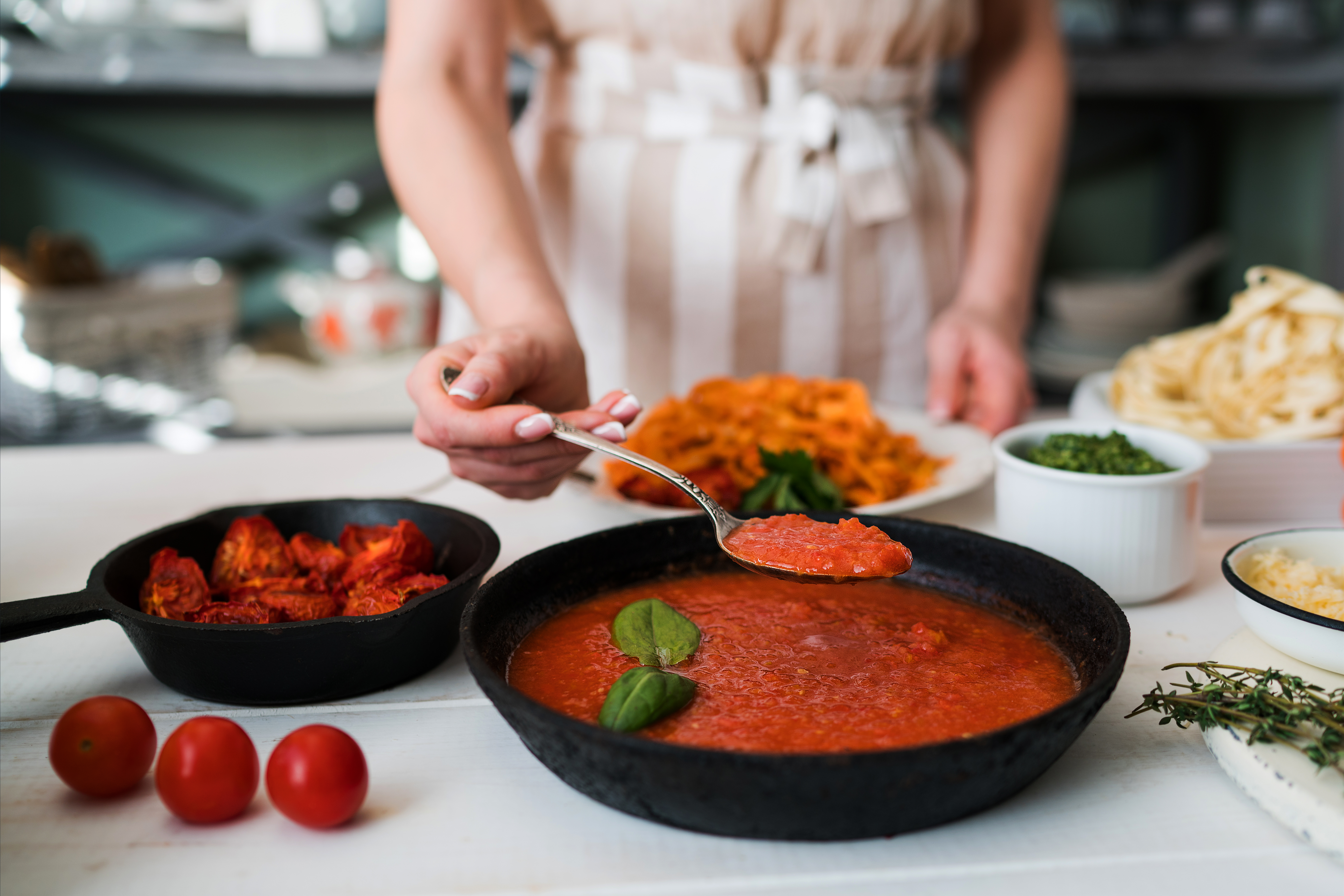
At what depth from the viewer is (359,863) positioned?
0.68m

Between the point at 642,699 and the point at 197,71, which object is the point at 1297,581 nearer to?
the point at 642,699

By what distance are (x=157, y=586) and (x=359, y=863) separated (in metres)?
0.38

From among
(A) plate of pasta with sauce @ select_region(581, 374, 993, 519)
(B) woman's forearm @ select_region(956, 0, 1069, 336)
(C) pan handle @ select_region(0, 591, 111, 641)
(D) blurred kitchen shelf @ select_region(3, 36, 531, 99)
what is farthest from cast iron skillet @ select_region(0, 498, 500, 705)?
(D) blurred kitchen shelf @ select_region(3, 36, 531, 99)

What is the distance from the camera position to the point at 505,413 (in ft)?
3.46

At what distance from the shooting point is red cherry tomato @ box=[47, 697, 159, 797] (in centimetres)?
74

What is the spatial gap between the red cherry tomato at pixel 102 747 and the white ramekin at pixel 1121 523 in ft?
2.76

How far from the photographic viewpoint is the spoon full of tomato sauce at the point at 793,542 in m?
0.93

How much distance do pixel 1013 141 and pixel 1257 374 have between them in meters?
0.85

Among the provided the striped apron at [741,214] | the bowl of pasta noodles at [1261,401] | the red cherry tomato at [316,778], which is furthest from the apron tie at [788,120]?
the red cherry tomato at [316,778]

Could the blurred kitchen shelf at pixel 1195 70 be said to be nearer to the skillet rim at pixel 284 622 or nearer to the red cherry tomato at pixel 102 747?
the skillet rim at pixel 284 622

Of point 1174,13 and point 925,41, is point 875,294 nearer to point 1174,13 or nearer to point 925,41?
point 925,41

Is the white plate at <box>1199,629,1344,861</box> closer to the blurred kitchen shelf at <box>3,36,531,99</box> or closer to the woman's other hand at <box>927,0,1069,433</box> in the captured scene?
the woman's other hand at <box>927,0,1069,433</box>

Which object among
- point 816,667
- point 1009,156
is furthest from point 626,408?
point 1009,156

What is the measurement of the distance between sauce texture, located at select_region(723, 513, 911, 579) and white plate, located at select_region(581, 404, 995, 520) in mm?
131
